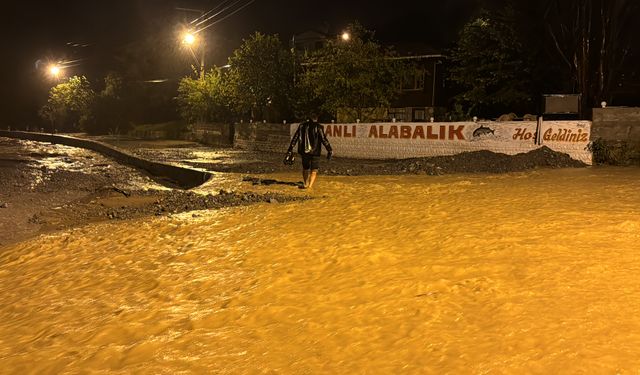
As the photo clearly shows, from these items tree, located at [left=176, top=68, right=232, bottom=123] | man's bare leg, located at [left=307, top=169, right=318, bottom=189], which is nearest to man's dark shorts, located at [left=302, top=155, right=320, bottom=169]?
man's bare leg, located at [left=307, top=169, right=318, bottom=189]

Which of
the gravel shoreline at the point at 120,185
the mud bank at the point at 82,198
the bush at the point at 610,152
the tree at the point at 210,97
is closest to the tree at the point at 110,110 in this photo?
the tree at the point at 210,97

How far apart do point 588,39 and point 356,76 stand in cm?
1036

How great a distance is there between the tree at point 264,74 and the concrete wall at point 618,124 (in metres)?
19.2

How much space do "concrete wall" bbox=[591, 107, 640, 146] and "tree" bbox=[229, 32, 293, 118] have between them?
62.9 feet

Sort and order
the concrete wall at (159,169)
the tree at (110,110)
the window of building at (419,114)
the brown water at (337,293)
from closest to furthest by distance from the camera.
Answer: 1. the brown water at (337,293)
2. the concrete wall at (159,169)
3. the window of building at (419,114)
4. the tree at (110,110)

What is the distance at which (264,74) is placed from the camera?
30.9 m

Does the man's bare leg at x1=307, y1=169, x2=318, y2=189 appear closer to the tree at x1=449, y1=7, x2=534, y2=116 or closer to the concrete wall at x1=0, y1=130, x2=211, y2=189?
the concrete wall at x1=0, y1=130, x2=211, y2=189

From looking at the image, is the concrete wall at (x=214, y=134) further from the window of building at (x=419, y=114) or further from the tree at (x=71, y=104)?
the tree at (x=71, y=104)

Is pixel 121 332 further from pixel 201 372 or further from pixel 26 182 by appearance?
pixel 26 182

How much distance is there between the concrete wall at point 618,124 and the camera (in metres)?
15.9

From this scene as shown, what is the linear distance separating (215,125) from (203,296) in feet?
96.0

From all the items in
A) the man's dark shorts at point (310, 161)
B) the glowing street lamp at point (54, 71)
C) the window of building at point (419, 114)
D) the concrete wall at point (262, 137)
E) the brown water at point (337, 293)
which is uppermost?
the glowing street lamp at point (54, 71)

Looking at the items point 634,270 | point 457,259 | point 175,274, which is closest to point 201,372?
point 175,274

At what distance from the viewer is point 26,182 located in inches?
634
